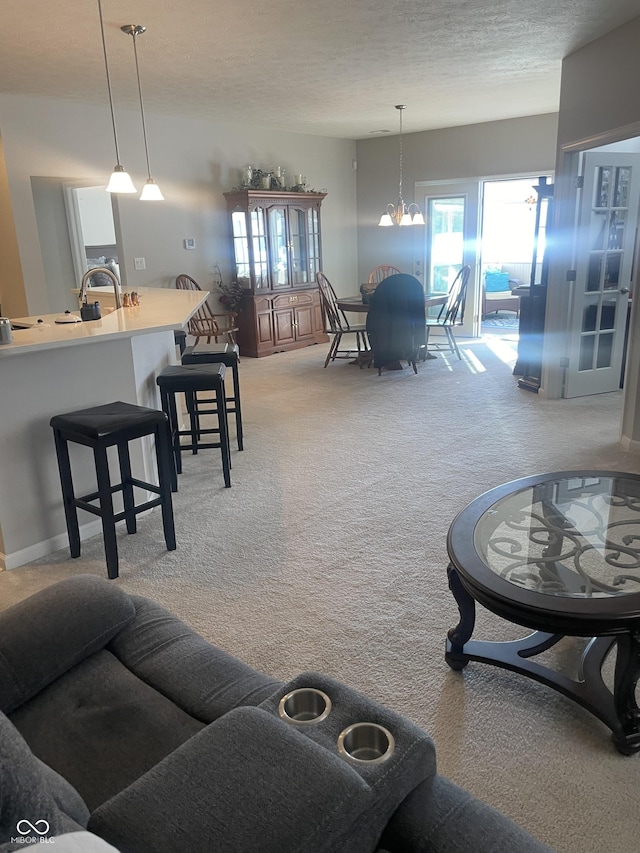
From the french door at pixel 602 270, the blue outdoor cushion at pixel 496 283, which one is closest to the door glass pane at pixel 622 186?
the french door at pixel 602 270

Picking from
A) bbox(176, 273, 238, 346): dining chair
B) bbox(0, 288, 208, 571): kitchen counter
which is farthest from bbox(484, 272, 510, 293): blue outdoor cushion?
bbox(0, 288, 208, 571): kitchen counter

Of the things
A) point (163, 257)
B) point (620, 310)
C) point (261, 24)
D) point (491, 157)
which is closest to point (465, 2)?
point (261, 24)

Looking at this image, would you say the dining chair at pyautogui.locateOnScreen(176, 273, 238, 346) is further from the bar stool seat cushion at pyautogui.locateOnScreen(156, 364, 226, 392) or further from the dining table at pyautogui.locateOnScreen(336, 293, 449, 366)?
the bar stool seat cushion at pyautogui.locateOnScreen(156, 364, 226, 392)

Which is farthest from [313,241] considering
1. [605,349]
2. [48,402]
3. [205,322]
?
[48,402]

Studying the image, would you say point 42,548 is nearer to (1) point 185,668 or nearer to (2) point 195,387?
(2) point 195,387

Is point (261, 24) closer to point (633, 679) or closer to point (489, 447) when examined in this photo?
point (489, 447)

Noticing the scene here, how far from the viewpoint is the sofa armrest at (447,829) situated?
100 cm

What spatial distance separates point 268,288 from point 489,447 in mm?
4050

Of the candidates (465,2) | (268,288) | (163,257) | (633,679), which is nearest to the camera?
(633,679)

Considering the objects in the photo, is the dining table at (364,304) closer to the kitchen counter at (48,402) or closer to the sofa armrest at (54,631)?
the kitchen counter at (48,402)

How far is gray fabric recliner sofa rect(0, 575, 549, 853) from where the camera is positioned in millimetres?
862

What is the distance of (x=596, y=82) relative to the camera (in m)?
4.43

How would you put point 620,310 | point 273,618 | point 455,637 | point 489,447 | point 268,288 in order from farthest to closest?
point 268,288, point 620,310, point 489,447, point 273,618, point 455,637

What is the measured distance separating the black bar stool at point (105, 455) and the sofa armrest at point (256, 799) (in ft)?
5.92
